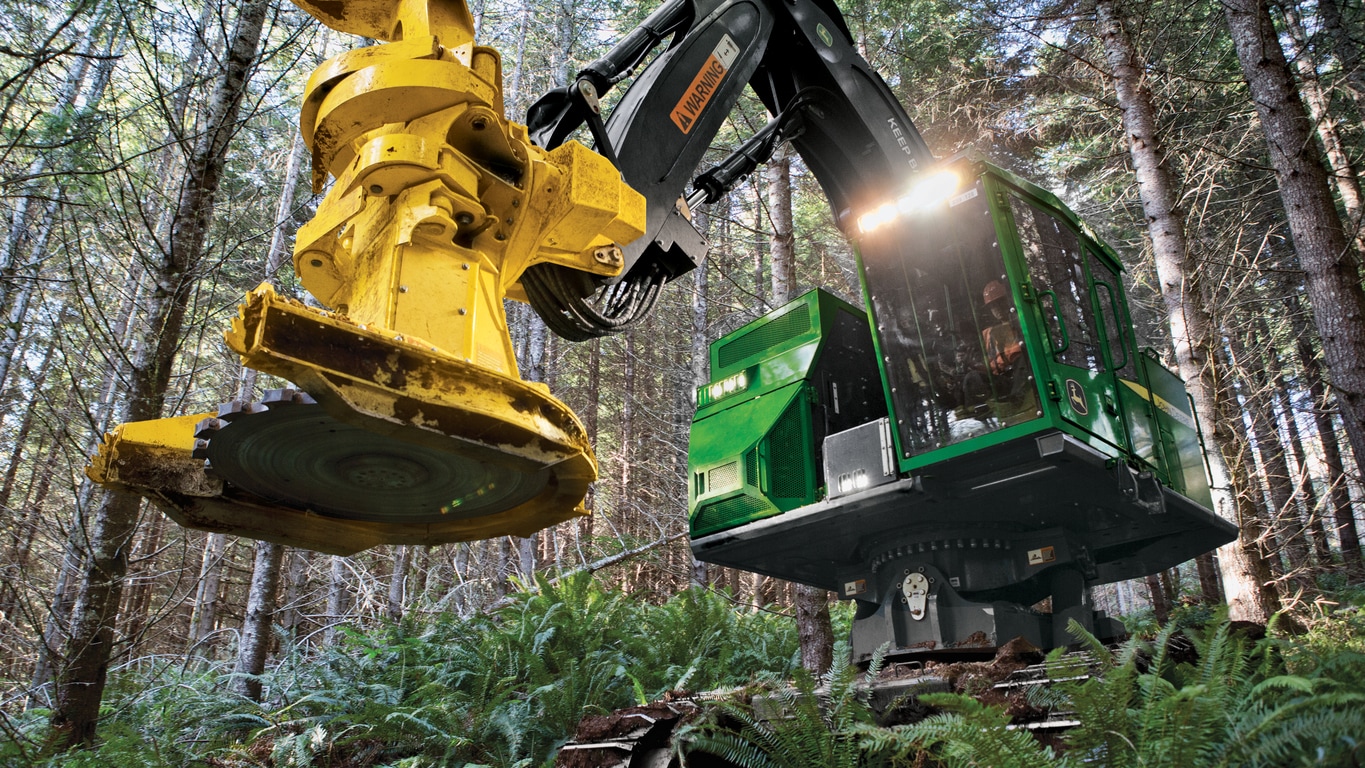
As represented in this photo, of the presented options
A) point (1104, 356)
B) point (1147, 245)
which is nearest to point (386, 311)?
point (1104, 356)

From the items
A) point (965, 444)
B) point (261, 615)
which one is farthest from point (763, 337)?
point (261, 615)

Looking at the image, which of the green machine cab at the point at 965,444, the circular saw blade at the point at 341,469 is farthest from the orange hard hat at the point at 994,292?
the circular saw blade at the point at 341,469

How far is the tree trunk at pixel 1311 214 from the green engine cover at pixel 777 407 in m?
3.15

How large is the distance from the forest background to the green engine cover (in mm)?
1126

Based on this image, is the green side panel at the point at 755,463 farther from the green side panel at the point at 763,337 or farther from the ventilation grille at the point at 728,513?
the green side panel at the point at 763,337

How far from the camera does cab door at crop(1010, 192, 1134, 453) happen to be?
4863mm

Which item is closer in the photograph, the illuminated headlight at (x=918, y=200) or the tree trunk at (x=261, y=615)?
the illuminated headlight at (x=918, y=200)

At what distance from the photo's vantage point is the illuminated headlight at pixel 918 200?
554 cm

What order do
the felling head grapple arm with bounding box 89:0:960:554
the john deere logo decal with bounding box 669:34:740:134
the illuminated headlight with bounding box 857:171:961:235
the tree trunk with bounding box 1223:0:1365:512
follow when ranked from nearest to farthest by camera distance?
the felling head grapple arm with bounding box 89:0:960:554
the john deere logo decal with bounding box 669:34:740:134
the illuminated headlight with bounding box 857:171:961:235
the tree trunk with bounding box 1223:0:1365:512

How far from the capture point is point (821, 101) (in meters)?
5.89

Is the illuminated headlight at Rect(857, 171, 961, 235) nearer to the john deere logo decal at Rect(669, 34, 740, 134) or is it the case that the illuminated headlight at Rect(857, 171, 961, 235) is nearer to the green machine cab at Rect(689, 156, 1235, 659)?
the green machine cab at Rect(689, 156, 1235, 659)

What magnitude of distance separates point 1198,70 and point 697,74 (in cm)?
1080

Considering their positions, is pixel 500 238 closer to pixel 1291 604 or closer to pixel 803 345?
pixel 803 345

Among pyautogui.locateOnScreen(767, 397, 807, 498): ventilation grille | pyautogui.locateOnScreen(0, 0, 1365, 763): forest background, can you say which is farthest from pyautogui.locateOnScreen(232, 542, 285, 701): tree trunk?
pyautogui.locateOnScreen(767, 397, 807, 498): ventilation grille
